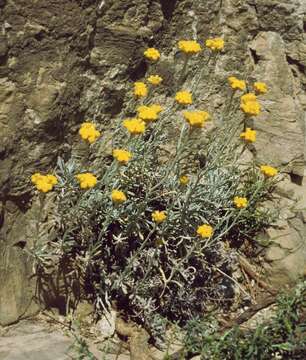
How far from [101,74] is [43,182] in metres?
1.06

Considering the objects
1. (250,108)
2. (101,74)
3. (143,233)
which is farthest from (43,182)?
(250,108)

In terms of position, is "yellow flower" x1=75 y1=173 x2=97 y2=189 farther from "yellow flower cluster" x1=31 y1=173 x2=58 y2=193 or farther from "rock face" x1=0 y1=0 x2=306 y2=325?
"rock face" x1=0 y1=0 x2=306 y2=325

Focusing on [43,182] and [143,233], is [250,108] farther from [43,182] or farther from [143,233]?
[43,182]

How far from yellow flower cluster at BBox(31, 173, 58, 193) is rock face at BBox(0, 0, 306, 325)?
22 cm

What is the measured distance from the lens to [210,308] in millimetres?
4164

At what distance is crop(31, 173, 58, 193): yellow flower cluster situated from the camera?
3344 millimetres

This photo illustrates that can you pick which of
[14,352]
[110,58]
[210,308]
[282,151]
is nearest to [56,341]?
[14,352]

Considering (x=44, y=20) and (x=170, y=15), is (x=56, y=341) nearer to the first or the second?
(x=44, y=20)

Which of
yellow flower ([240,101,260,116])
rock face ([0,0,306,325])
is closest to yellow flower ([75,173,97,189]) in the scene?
rock face ([0,0,306,325])

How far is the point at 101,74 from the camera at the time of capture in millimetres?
4098

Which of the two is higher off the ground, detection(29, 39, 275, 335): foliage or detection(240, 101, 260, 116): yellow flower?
detection(240, 101, 260, 116): yellow flower

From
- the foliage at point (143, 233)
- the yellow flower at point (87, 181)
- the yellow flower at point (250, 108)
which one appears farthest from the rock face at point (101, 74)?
the yellow flower at point (250, 108)

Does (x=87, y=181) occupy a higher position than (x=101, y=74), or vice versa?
(x=101, y=74)

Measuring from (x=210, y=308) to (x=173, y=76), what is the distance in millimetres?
1758
